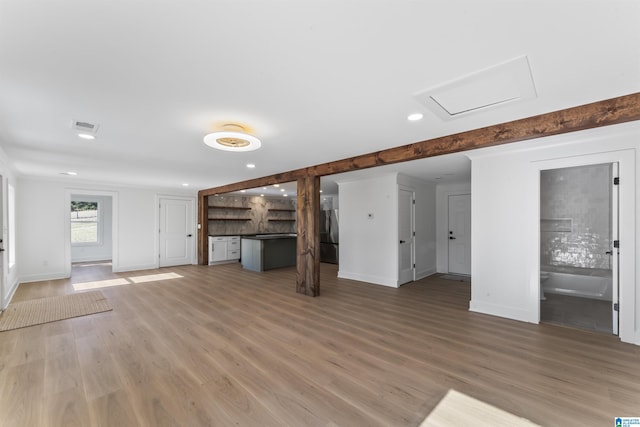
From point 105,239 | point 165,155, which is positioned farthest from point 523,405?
point 105,239

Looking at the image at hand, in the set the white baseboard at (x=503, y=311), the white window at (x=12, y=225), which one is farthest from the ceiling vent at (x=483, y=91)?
the white window at (x=12, y=225)

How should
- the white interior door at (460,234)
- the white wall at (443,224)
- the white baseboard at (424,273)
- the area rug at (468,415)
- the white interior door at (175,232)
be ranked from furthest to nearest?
the white interior door at (175,232) < the white wall at (443,224) < the white interior door at (460,234) < the white baseboard at (424,273) < the area rug at (468,415)

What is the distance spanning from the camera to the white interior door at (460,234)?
6410mm

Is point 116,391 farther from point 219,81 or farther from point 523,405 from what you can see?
point 523,405

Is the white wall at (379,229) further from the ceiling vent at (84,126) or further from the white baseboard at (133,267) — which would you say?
the white baseboard at (133,267)

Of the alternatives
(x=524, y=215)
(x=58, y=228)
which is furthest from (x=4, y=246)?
(x=524, y=215)

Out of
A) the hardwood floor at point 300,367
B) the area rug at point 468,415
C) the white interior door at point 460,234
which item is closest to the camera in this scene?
the area rug at point 468,415

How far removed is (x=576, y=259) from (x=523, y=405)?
14.9 ft

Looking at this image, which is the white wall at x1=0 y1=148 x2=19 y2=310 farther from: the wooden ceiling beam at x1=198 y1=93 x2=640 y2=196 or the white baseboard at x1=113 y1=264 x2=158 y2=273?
the wooden ceiling beam at x1=198 y1=93 x2=640 y2=196

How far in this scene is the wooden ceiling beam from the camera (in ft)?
7.13

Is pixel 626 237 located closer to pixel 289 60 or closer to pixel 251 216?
pixel 289 60

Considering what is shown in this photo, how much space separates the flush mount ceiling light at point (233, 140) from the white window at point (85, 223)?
9.12 meters

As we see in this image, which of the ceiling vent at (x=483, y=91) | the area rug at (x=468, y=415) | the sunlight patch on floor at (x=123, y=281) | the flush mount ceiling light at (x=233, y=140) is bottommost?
the sunlight patch on floor at (x=123, y=281)

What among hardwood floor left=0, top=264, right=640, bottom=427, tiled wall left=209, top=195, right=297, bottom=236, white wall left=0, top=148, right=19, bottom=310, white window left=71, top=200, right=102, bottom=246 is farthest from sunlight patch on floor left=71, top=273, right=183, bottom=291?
white window left=71, top=200, right=102, bottom=246
